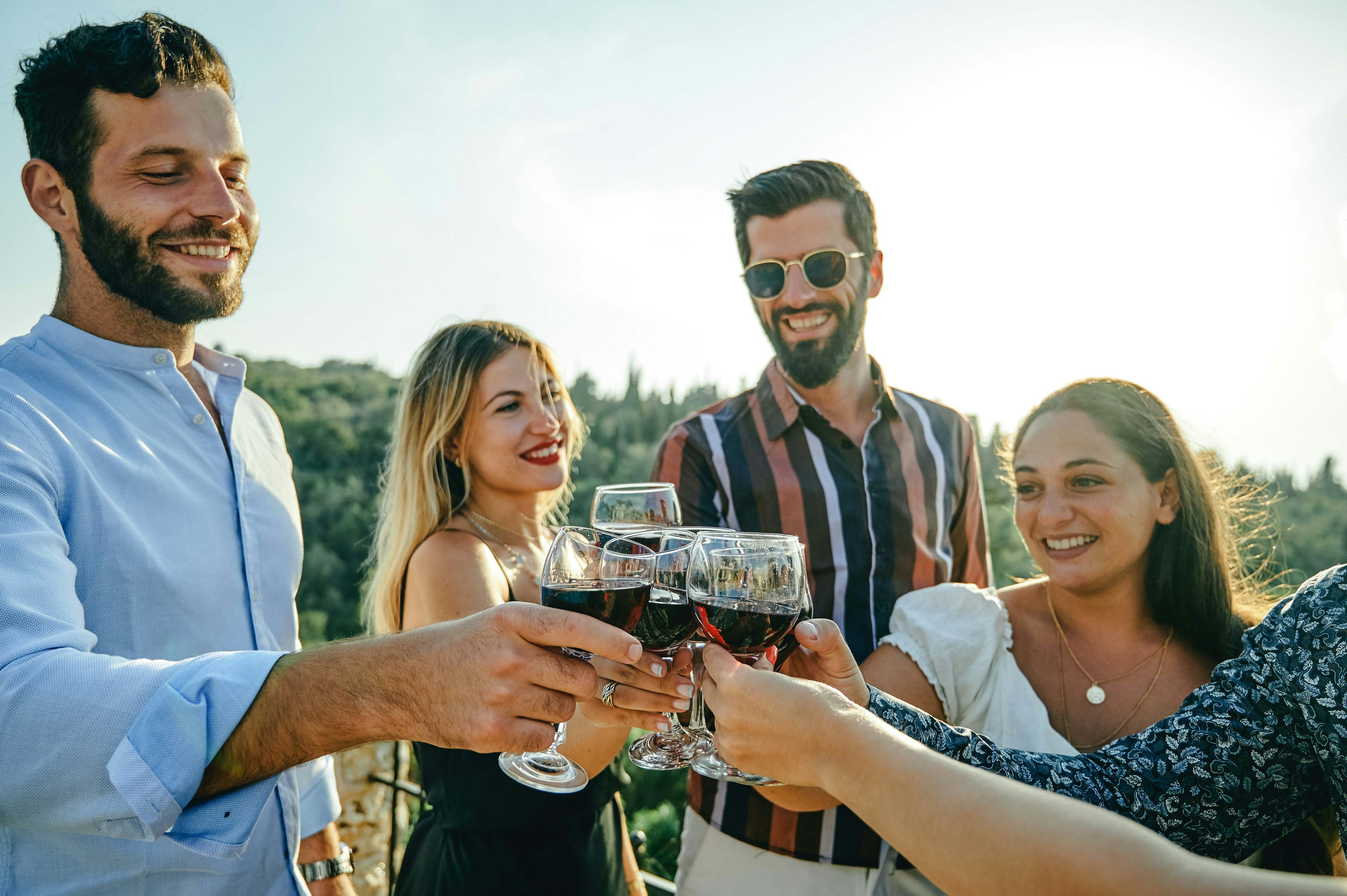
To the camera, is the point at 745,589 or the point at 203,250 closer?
the point at 745,589

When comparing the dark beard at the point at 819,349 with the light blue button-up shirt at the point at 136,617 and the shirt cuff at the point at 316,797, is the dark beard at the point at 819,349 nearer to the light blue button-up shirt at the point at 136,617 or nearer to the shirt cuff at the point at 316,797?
the light blue button-up shirt at the point at 136,617

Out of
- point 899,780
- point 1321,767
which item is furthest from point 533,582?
point 1321,767

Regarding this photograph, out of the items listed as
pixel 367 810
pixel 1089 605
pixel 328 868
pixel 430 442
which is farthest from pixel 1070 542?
pixel 367 810

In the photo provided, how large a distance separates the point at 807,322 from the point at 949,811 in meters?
2.54

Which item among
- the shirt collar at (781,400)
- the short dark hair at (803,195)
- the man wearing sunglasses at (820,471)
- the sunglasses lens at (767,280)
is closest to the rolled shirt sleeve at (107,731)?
the man wearing sunglasses at (820,471)

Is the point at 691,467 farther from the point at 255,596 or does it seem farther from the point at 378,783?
the point at 378,783

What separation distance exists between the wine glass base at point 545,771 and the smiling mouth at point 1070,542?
1.85 meters

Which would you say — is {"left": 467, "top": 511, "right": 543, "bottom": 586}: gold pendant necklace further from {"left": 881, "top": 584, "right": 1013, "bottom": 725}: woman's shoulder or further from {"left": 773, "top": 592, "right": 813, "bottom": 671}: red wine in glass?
{"left": 881, "top": 584, "right": 1013, "bottom": 725}: woman's shoulder

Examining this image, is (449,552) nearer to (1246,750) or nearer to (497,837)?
(497,837)

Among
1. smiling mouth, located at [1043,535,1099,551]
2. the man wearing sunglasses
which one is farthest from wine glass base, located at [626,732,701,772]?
smiling mouth, located at [1043,535,1099,551]

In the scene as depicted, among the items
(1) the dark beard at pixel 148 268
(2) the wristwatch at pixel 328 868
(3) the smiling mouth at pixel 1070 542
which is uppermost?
(1) the dark beard at pixel 148 268

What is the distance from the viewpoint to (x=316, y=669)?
4.94 feet

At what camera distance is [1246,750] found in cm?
183

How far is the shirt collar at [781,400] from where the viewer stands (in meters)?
3.39
